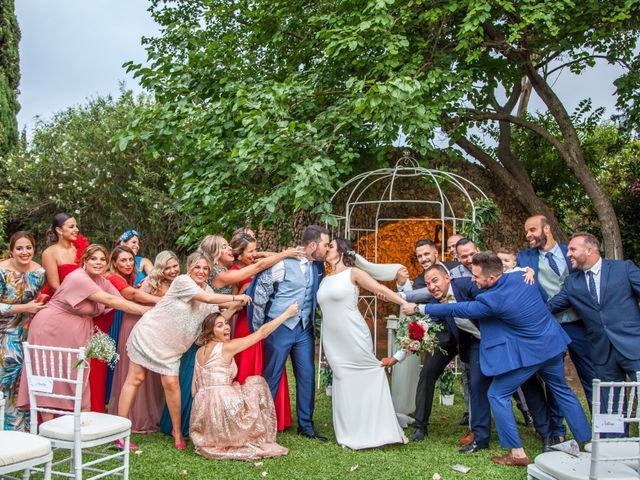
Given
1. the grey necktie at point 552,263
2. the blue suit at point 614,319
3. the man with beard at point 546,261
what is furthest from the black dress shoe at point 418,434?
the grey necktie at point 552,263

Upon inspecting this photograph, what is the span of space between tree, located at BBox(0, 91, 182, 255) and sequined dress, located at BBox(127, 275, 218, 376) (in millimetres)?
8965

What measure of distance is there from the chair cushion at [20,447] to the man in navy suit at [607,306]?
12.9ft

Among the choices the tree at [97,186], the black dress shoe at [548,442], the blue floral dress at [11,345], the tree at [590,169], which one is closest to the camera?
the blue floral dress at [11,345]

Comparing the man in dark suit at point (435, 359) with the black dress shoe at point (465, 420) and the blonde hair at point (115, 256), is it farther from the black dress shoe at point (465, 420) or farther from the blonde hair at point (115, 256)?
the blonde hair at point (115, 256)

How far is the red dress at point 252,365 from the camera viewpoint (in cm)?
577

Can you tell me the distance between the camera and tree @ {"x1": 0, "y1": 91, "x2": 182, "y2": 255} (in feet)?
48.0

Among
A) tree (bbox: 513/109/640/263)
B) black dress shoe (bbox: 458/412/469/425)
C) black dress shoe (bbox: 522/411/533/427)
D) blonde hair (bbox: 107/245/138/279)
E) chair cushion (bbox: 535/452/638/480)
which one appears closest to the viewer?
chair cushion (bbox: 535/452/638/480)

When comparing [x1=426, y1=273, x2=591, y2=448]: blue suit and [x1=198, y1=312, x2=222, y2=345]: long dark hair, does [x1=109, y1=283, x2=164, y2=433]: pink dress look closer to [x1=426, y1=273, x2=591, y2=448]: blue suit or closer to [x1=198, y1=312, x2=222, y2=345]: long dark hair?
[x1=198, y1=312, x2=222, y2=345]: long dark hair

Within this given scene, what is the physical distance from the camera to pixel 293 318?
18.7 feet

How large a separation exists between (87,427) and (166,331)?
1.28m

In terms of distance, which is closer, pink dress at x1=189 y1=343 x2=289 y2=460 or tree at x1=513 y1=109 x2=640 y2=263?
pink dress at x1=189 y1=343 x2=289 y2=460

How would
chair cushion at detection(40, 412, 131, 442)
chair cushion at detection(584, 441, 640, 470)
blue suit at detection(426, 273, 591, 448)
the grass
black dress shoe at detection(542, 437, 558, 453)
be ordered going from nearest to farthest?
chair cushion at detection(584, 441, 640, 470) → chair cushion at detection(40, 412, 131, 442) → the grass → blue suit at detection(426, 273, 591, 448) → black dress shoe at detection(542, 437, 558, 453)

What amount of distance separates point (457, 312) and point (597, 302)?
3.66 ft

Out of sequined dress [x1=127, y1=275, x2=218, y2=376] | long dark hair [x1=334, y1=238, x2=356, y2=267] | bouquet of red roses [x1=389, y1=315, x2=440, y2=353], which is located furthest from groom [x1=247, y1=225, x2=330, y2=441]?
bouquet of red roses [x1=389, y1=315, x2=440, y2=353]
